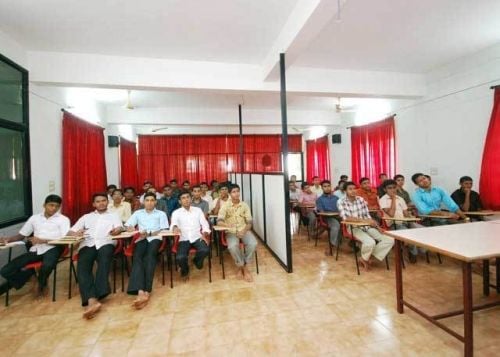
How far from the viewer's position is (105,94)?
544cm

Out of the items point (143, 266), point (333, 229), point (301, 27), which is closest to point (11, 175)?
point (143, 266)

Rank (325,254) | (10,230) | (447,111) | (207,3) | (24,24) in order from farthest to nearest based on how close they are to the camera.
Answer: (447,111) → (325,254) → (10,230) → (24,24) → (207,3)

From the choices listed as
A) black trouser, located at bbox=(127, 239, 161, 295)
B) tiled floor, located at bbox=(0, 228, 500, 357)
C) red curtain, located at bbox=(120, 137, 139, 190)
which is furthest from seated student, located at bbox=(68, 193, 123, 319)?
red curtain, located at bbox=(120, 137, 139, 190)

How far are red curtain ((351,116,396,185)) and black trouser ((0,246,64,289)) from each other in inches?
251

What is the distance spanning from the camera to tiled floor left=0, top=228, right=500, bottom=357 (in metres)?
2.05

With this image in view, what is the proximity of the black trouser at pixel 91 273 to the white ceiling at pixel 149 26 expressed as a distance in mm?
2629

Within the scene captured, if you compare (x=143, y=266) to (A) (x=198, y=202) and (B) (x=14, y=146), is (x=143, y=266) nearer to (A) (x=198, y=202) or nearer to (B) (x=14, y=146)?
(A) (x=198, y=202)

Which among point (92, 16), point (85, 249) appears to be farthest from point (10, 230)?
point (92, 16)

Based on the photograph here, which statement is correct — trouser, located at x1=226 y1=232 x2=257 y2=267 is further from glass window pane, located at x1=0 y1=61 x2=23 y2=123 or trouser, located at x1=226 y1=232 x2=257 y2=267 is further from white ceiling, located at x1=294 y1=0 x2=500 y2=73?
glass window pane, located at x1=0 y1=61 x2=23 y2=123

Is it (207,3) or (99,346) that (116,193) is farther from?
(207,3)

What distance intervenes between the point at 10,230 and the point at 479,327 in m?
5.08

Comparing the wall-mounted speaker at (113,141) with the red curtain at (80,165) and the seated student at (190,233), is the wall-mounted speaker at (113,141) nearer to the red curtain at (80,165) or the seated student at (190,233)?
the red curtain at (80,165)

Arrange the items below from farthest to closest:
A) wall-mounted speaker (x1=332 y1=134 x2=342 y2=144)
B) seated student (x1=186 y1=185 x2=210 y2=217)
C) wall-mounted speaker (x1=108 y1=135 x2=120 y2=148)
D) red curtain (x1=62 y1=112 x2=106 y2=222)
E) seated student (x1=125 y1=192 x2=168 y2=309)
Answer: wall-mounted speaker (x1=332 y1=134 x2=342 y2=144) → wall-mounted speaker (x1=108 y1=135 x2=120 y2=148) → seated student (x1=186 y1=185 x2=210 y2=217) → red curtain (x1=62 y1=112 x2=106 y2=222) → seated student (x1=125 y1=192 x2=168 y2=309)

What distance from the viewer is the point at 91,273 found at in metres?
2.87
